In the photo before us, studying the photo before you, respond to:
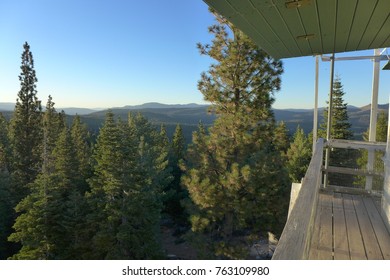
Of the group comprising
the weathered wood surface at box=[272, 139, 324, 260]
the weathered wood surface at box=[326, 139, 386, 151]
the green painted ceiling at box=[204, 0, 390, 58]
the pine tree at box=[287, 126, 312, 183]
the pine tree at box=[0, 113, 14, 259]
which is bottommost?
the pine tree at box=[0, 113, 14, 259]

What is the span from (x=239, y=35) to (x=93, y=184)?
10.3 m

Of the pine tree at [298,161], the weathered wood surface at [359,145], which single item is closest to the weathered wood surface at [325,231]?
the weathered wood surface at [359,145]

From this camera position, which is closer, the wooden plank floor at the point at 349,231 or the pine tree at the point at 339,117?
the wooden plank floor at the point at 349,231

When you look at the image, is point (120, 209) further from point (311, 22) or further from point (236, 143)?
point (311, 22)

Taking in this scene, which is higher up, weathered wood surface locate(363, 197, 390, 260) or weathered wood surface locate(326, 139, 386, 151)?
weathered wood surface locate(326, 139, 386, 151)

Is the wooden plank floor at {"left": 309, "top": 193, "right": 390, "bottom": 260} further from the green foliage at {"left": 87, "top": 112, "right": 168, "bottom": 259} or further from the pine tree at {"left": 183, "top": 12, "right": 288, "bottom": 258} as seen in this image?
the green foliage at {"left": 87, "top": 112, "right": 168, "bottom": 259}

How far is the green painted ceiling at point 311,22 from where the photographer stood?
2.12 meters

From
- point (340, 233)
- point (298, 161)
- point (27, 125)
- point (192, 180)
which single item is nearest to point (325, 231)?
point (340, 233)

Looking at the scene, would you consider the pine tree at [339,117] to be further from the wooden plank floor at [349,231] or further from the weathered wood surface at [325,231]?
the weathered wood surface at [325,231]

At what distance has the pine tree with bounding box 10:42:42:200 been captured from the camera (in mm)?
17641

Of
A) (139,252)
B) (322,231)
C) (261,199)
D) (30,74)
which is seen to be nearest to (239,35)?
(261,199)

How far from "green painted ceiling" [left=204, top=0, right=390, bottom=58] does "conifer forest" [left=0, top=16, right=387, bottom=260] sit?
4.34 m

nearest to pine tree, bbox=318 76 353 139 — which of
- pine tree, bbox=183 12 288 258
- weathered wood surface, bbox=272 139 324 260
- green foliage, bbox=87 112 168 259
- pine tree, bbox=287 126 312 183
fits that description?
pine tree, bbox=287 126 312 183

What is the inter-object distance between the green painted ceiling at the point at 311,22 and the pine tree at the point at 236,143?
4.23 m
